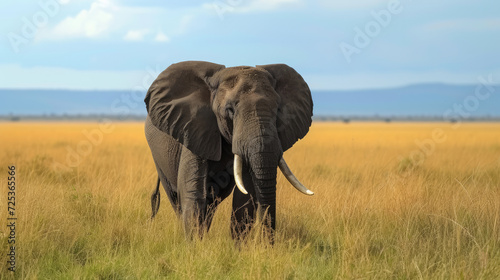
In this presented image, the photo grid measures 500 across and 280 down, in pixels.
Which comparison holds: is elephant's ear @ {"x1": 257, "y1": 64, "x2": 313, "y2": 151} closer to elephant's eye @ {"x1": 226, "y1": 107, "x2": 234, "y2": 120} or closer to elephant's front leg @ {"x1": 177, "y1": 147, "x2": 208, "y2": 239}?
elephant's eye @ {"x1": 226, "y1": 107, "x2": 234, "y2": 120}

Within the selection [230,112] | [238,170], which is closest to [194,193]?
[238,170]

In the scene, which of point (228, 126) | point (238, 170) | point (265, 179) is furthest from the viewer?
point (228, 126)

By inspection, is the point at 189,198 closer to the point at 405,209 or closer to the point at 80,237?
the point at 80,237

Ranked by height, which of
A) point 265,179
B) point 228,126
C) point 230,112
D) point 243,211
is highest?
point 230,112

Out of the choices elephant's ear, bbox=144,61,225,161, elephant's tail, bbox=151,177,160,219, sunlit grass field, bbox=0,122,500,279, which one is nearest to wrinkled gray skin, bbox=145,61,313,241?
elephant's ear, bbox=144,61,225,161

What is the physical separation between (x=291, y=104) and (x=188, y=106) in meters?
1.14

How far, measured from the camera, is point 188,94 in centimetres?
710

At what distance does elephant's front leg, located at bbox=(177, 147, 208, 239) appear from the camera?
6965 mm

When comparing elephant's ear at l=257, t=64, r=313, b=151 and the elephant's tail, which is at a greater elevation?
elephant's ear at l=257, t=64, r=313, b=151

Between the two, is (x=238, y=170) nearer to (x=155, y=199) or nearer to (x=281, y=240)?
(x=281, y=240)

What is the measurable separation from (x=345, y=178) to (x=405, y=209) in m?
5.21

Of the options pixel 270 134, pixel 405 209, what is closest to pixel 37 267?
pixel 270 134

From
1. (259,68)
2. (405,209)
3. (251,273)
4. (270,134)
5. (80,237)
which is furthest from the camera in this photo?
(405,209)

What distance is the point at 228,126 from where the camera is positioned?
6.57m
